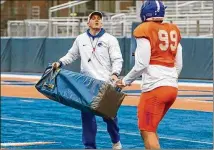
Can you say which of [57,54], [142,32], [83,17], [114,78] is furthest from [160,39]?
[83,17]

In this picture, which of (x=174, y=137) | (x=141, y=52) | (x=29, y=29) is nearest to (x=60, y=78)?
(x=141, y=52)

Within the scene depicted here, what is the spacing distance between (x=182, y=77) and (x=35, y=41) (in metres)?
7.85

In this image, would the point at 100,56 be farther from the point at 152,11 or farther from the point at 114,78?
the point at 152,11

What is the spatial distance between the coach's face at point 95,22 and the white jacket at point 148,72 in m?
1.82

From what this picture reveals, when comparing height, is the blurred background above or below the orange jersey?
below

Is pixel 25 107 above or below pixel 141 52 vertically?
below

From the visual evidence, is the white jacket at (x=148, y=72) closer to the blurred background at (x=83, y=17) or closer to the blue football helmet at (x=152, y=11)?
the blue football helmet at (x=152, y=11)

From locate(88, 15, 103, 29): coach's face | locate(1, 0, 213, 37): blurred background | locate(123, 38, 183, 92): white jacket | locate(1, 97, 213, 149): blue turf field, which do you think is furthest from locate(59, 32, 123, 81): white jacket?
locate(1, 0, 213, 37): blurred background

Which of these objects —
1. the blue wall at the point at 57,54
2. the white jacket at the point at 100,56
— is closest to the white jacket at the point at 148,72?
the white jacket at the point at 100,56

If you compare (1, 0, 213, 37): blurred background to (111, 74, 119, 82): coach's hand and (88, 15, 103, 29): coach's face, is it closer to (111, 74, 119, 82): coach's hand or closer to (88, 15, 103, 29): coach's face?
(88, 15, 103, 29): coach's face

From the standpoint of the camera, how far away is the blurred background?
29625mm

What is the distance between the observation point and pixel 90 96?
297 inches

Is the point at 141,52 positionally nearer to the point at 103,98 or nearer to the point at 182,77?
the point at 103,98

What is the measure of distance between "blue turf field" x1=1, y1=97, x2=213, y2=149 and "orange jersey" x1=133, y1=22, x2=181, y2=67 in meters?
2.89
